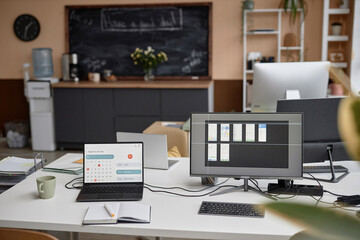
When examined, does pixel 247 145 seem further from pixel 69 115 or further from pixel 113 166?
pixel 69 115

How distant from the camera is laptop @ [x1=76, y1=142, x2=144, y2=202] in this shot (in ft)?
7.32

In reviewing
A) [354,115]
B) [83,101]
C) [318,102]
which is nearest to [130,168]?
[318,102]

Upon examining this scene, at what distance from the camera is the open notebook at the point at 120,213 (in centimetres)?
182

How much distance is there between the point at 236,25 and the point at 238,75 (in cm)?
67

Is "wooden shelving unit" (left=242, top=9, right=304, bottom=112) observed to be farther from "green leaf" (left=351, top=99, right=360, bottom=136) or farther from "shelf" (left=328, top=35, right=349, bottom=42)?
"green leaf" (left=351, top=99, right=360, bottom=136)

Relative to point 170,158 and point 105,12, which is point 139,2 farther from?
point 170,158

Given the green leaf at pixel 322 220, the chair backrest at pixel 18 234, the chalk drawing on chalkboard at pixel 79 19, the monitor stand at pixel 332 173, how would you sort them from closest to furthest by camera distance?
the green leaf at pixel 322 220, the chair backrest at pixel 18 234, the monitor stand at pixel 332 173, the chalk drawing on chalkboard at pixel 79 19

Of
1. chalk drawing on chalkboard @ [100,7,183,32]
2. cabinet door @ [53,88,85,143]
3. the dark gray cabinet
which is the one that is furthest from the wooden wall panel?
cabinet door @ [53,88,85,143]

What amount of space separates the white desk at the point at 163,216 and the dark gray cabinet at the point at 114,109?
3.22 metres

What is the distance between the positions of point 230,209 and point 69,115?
4.27m

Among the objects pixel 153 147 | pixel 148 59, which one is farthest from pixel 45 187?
pixel 148 59

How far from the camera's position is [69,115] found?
5.82 metres


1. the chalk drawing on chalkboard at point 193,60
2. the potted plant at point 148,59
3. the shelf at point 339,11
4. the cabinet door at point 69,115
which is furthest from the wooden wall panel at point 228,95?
the cabinet door at point 69,115

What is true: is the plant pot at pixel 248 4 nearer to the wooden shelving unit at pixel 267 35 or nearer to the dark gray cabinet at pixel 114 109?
the wooden shelving unit at pixel 267 35
